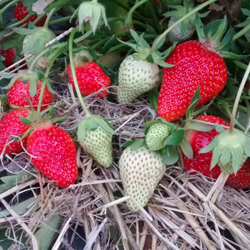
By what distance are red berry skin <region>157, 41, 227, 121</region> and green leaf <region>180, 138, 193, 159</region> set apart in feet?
0.20

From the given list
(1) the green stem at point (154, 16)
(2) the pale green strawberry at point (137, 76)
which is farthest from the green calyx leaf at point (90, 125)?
(1) the green stem at point (154, 16)

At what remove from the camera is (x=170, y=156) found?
88 cm

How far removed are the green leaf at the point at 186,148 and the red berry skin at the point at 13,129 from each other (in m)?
0.34

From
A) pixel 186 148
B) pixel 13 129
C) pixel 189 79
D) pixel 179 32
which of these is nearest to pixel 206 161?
pixel 186 148

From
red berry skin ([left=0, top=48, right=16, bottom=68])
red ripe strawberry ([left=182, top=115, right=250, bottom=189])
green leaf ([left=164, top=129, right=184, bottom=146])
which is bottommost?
red ripe strawberry ([left=182, top=115, right=250, bottom=189])

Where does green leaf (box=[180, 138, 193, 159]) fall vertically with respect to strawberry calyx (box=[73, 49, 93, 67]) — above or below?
below

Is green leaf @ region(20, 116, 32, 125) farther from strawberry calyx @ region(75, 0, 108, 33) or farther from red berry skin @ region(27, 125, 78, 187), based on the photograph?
strawberry calyx @ region(75, 0, 108, 33)

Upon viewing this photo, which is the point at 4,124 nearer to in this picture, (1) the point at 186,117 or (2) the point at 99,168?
(2) the point at 99,168

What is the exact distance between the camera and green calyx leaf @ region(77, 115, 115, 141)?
0.87 meters

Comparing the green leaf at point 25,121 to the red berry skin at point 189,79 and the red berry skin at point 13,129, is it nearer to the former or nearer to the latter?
the red berry skin at point 13,129

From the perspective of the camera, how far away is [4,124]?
954mm

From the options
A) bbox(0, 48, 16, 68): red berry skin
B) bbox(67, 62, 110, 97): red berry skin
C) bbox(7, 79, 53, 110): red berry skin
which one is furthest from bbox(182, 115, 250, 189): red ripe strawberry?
bbox(0, 48, 16, 68): red berry skin

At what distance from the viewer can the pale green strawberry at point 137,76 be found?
Answer: 91cm

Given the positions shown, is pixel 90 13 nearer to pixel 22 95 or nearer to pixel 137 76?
pixel 137 76
